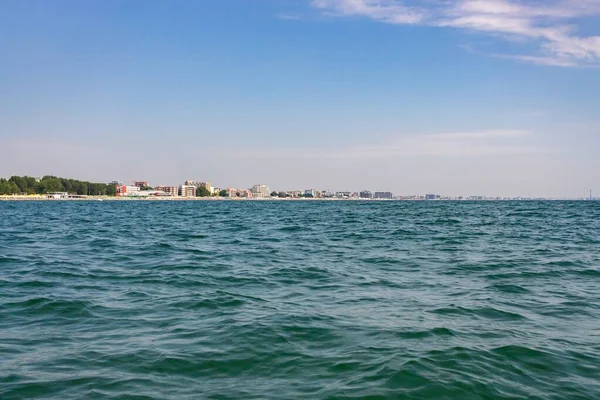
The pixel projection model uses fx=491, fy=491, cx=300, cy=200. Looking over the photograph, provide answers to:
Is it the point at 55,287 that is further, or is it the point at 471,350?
the point at 55,287

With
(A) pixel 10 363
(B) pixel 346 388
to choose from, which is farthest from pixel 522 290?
(A) pixel 10 363

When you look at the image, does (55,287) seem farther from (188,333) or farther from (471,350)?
(471,350)

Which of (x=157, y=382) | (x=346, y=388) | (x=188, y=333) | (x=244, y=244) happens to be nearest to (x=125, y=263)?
(x=244, y=244)

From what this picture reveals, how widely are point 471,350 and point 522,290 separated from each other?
614 centimetres

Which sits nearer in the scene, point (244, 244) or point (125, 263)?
point (125, 263)

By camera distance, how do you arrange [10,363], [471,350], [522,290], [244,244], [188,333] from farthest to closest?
[244,244], [522,290], [188,333], [471,350], [10,363]

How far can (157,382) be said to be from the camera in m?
6.60

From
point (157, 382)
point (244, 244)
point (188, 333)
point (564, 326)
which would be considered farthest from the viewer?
point (244, 244)

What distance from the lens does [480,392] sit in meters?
6.32

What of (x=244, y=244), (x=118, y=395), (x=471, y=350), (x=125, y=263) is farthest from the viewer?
(x=244, y=244)

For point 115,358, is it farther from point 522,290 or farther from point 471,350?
point 522,290

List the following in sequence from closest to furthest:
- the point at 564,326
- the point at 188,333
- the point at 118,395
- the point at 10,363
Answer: the point at 118,395 < the point at 10,363 < the point at 188,333 < the point at 564,326

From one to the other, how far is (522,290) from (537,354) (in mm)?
5794

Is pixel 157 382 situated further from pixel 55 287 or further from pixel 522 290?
pixel 522 290
